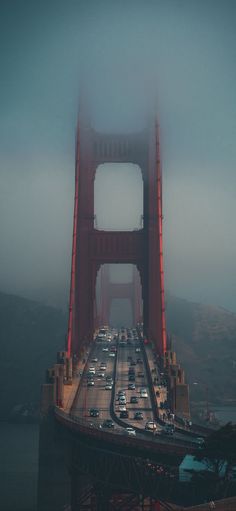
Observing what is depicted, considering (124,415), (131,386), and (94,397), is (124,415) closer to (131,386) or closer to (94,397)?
(94,397)

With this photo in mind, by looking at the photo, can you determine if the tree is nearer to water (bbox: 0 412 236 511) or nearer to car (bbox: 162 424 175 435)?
car (bbox: 162 424 175 435)

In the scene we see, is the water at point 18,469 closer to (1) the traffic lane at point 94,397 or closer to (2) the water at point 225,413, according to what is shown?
(1) the traffic lane at point 94,397

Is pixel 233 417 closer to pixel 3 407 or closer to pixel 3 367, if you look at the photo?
pixel 3 407

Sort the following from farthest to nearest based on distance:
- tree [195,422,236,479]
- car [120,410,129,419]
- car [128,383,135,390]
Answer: car [128,383,135,390], car [120,410,129,419], tree [195,422,236,479]

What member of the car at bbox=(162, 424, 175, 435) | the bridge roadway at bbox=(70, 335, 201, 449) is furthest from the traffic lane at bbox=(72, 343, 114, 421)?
the car at bbox=(162, 424, 175, 435)

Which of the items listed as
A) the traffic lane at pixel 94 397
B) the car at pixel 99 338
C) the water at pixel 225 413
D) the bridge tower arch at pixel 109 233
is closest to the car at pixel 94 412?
the traffic lane at pixel 94 397

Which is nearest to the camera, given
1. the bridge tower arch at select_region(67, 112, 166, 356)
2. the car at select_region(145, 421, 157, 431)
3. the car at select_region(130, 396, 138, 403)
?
the car at select_region(145, 421, 157, 431)
